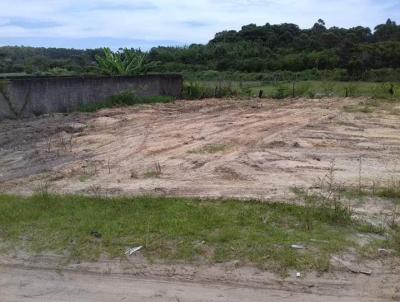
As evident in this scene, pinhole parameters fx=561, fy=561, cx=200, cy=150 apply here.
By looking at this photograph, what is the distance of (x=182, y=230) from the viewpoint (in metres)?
5.83

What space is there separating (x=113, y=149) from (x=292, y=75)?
81.8 feet

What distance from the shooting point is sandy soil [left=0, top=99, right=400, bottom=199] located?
8.63 m

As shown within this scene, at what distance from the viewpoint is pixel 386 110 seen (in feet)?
56.2

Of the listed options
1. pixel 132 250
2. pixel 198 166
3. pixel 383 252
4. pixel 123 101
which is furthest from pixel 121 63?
pixel 383 252

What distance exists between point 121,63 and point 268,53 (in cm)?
2471

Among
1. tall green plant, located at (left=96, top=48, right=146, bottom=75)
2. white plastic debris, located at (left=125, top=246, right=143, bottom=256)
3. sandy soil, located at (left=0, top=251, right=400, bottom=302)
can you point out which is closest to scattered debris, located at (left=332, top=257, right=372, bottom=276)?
sandy soil, located at (left=0, top=251, right=400, bottom=302)

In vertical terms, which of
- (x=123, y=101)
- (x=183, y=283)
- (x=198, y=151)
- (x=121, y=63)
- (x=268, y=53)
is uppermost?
(x=268, y=53)

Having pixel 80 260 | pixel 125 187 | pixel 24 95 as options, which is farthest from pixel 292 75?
pixel 80 260

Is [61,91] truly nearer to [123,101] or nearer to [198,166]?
[123,101]

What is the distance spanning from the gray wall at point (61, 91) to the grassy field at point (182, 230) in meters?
9.74

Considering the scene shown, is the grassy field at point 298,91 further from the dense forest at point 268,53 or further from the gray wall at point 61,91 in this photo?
the dense forest at point 268,53

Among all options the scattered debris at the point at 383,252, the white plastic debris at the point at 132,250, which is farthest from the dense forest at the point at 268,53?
the scattered debris at the point at 383,252

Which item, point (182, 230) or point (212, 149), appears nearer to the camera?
point (182, 230)

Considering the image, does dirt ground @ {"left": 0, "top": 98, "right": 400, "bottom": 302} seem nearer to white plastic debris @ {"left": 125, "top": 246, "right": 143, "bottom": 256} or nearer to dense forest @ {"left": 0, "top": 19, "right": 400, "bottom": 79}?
white plastic debris @ {"left": 125, "top": 246, "right": 143, "bottom": 256}
